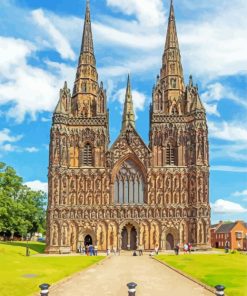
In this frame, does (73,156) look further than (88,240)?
Yes

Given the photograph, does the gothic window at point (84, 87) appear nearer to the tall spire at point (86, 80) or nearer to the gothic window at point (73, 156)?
the tall spire at point (86, 80)

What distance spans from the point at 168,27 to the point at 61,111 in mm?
27941

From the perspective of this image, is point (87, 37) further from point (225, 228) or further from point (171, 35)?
point (225, 228)

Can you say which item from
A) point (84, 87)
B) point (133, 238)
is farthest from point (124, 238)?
point (84, 87)

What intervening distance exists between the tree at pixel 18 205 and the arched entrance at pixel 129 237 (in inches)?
644

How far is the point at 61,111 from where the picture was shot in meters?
77.2

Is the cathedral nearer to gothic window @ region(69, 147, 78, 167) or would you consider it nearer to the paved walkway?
gothic window @ region(69, 147, 78, 167)

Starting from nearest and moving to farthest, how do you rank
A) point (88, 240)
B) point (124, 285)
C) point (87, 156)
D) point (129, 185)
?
point (124, 285)
point (88, 240)
point (129, 185)
point (87, 156)

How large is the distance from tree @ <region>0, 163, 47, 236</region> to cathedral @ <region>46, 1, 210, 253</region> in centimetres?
806

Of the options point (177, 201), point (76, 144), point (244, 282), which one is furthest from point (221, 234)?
point (244, 282)

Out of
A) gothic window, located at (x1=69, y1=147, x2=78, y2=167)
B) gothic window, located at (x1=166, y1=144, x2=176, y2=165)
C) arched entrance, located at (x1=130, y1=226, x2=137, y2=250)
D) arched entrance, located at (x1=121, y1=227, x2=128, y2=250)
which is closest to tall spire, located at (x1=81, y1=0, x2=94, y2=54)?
gothic window, located at (x1=69, y1=147, x2=78, y2=167)

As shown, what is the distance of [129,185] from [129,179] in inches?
42.1

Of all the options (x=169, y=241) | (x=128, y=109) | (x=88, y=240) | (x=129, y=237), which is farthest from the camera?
(x=128, y=109)

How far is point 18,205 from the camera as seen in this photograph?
7800cm
